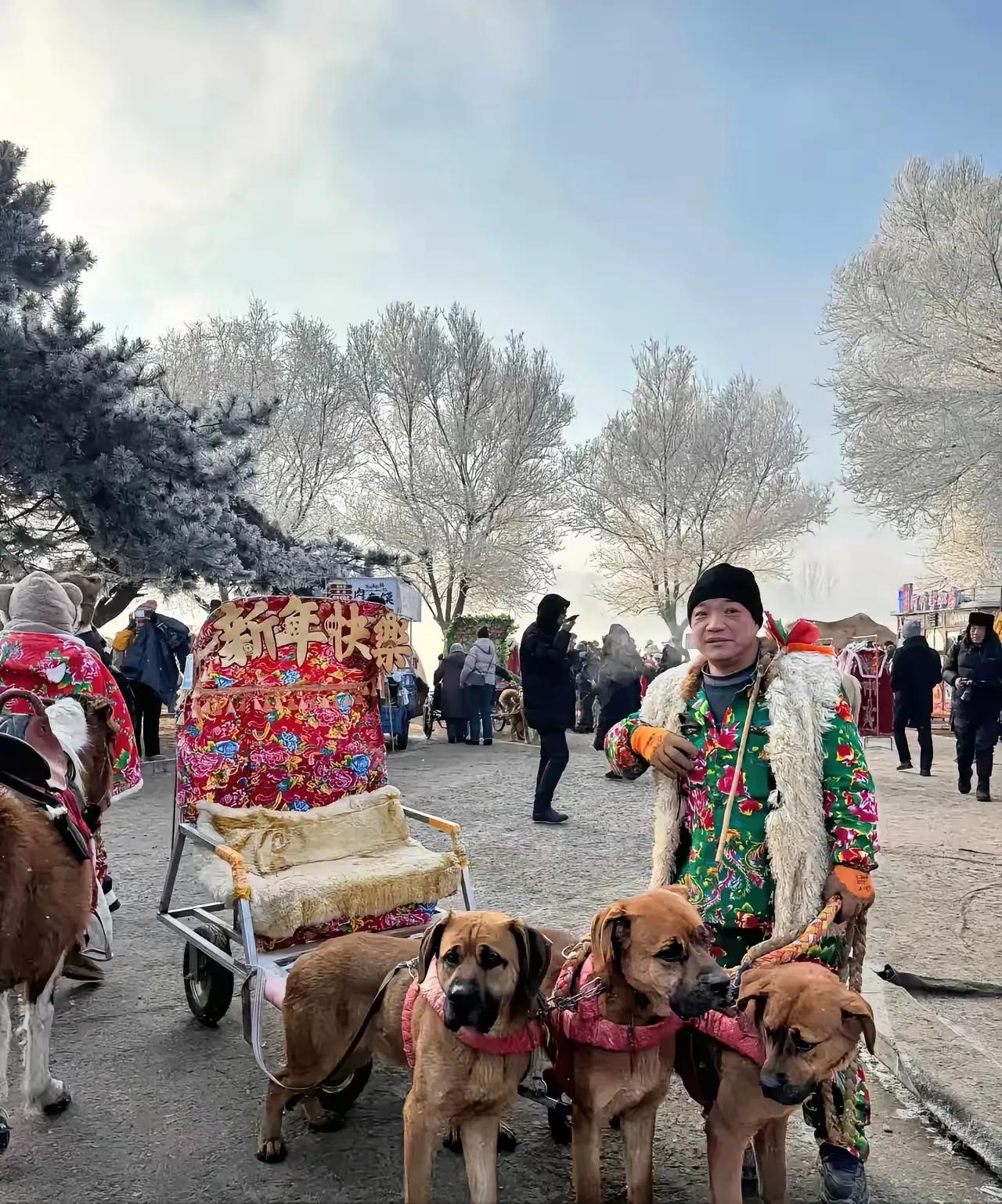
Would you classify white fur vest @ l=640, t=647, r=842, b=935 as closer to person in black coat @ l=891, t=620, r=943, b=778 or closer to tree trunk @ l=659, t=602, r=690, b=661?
person in black coat @ l=891, t=620, r=943, b=778

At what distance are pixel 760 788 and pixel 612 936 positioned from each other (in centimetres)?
72

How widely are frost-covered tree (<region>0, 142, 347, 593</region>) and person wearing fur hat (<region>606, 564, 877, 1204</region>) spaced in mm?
10013

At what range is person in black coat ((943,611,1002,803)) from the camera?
9.68m

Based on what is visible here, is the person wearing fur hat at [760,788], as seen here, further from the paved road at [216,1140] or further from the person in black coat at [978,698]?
the person in black coat at [978,698]

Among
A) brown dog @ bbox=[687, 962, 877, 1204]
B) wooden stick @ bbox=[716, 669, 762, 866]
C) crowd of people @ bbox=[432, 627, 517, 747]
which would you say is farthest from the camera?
crowd of people @ bbox=[432, 627, 517, 747]

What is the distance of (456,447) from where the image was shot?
98.7 feet

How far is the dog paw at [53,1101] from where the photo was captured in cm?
317

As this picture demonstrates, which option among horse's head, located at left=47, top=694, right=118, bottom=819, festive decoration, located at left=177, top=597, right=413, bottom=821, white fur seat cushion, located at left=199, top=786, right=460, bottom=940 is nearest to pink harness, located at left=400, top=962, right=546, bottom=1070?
white fur seat cushion, located at left=199, top=786, right=460, bottom=940

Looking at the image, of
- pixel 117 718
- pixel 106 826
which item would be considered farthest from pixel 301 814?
pixel 106 826

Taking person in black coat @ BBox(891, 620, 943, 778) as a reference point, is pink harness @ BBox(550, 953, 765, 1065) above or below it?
below

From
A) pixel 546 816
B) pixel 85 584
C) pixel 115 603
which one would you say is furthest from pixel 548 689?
pixel 115 603

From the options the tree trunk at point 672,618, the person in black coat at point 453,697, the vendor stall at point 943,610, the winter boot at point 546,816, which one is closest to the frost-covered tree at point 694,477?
the tree trunk at point 672,618

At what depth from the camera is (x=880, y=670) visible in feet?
49.5

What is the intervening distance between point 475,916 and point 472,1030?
0.28m
